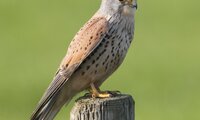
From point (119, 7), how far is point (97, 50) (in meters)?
0.56

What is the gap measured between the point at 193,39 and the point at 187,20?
7.29ft

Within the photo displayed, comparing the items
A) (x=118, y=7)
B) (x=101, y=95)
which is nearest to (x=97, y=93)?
(x=101, y=95)

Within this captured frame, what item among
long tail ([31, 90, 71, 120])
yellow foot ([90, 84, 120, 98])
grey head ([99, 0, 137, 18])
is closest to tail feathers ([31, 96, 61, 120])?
long tail ([31, 90, 71, 120])

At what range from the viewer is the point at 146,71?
2222cm

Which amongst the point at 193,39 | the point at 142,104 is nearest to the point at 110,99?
the point at 142,104

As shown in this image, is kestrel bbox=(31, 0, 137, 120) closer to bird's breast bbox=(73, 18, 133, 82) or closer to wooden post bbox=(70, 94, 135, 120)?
bird's breast bbox=(73, 18, 133, 82)

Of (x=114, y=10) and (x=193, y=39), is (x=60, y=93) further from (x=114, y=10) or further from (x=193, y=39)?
(x=193, y=39)

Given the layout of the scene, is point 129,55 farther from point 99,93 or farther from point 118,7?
point 99,93

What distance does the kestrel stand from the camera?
10227mm

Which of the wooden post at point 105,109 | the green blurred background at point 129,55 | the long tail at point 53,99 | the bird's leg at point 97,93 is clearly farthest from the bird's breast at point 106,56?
the green blurred background at point 129,55

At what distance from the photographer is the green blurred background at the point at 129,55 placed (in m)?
19.8

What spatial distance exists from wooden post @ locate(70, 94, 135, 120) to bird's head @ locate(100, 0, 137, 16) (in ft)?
6.38

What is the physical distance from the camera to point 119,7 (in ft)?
35.0

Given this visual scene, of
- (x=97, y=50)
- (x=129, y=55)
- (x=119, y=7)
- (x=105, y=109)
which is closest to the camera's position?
(x=105, y=109)
